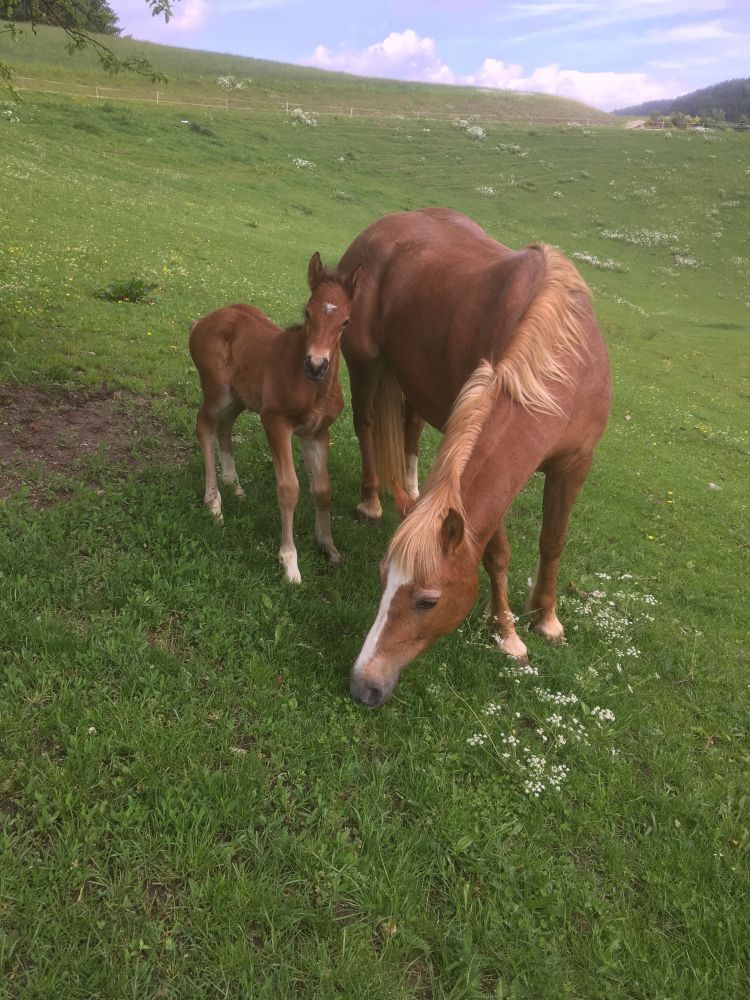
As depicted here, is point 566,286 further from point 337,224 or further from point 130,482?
point 337,224

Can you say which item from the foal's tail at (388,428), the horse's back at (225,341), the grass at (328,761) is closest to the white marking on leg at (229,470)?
the grass at (328,761)

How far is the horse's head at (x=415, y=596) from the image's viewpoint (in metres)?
3.20

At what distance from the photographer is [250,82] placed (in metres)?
55.0

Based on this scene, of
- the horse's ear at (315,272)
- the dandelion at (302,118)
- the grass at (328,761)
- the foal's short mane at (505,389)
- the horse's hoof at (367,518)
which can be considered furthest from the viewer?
the dandelion at (302,118)

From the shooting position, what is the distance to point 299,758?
10.7 feet

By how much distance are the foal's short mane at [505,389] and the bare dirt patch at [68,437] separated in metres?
3.24

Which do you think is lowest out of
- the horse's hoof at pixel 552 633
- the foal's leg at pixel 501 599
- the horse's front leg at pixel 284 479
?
the horse's hoof at pixel 552 633

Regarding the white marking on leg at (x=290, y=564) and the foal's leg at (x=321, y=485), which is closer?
the white marking on leg at (x=290, y=564)

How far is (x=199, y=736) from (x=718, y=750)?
3.26 m

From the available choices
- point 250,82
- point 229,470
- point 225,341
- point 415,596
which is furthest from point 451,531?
point 250,82

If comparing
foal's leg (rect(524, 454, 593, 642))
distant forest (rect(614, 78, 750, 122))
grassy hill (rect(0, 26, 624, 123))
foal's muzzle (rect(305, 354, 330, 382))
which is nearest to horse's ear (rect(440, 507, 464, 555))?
foal's leg (rect(524, 454, 593, 642))

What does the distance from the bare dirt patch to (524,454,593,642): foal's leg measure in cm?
355

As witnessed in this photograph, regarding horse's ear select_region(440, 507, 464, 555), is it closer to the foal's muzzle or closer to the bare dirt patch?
the foal's muzzle

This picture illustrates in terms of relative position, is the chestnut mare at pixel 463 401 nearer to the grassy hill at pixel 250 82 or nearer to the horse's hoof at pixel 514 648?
the horse's hoof at pixel 514 648
